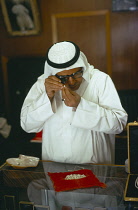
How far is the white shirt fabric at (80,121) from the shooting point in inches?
86.8

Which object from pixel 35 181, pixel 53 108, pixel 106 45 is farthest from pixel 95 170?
pixel 106 45

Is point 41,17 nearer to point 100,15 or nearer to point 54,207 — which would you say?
point 100,15

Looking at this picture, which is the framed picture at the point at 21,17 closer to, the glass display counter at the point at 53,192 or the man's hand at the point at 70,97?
the man's hand at the point at 70,97

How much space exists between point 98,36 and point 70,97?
314 centimetres

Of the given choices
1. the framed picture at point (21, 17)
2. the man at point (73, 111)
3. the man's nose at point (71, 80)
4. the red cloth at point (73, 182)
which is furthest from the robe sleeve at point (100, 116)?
the framed picture at point (21, 17)

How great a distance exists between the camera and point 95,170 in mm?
2070

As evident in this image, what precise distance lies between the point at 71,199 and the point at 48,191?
6.7 inches

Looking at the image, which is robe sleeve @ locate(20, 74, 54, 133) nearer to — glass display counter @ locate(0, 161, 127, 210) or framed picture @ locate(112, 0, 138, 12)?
glass display counter @ locate(0, 161, 127, 210)

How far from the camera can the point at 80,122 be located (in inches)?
87.3

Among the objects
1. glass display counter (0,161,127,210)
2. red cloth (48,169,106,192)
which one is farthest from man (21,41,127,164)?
red cloth (48,169,106,192)

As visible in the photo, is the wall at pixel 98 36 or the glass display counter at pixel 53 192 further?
the wall at pixel 98 36

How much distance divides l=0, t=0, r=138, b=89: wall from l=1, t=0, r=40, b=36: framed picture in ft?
0.47

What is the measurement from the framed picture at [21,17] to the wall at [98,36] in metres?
0.14

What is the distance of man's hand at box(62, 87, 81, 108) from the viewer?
2109mm
